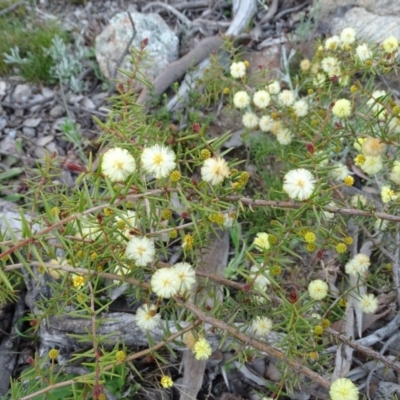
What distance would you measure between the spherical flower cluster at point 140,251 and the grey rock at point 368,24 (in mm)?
2735

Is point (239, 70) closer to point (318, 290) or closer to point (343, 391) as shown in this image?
point (318, 290)

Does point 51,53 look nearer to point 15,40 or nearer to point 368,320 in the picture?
point 15,40

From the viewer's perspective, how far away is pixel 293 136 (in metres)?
2.96

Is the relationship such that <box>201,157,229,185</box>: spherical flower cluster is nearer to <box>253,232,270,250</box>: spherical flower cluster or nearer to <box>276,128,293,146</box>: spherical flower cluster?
<box>253,232,270,250</box>: spherical flower cluster

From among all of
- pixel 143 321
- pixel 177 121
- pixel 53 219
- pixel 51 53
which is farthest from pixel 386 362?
pixel 51 53

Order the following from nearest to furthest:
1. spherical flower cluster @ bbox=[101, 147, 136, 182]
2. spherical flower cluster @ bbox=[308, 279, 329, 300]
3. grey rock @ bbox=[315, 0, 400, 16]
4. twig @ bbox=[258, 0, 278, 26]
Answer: spherical flower cluster @ bbox=[101, 147, 136, 182]
spherical flower cluster @ bbox=[308, 279, 329, 300]
grey rock @ bbox=[315, 0, 400, 16]
twig @ bbox=[258, 0, 278, 26]

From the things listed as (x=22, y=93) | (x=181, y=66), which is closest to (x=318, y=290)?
(x=181, y=66)

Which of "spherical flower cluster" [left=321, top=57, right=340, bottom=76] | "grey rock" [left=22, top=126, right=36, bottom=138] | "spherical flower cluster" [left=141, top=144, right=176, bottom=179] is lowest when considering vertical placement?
"grey rock" [left=22, top=126, right=36, bottom=138]

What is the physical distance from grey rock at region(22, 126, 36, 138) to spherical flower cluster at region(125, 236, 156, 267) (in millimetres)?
2244

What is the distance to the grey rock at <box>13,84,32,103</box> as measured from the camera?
13.5 ft

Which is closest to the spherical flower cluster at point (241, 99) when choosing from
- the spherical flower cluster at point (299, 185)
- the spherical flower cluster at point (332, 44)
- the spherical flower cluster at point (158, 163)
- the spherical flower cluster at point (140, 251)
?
the spherical flower cluster at point (332, 44)

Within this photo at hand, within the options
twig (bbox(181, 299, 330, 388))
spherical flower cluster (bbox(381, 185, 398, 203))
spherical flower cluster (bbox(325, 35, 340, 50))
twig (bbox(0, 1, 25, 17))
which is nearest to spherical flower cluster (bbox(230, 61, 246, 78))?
spherical flower cluster (bbox(325, 35, 340, 50))

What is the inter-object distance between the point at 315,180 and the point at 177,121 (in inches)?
73.5

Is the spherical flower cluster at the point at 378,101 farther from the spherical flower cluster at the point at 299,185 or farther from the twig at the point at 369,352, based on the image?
the twig at the point at 369,352
